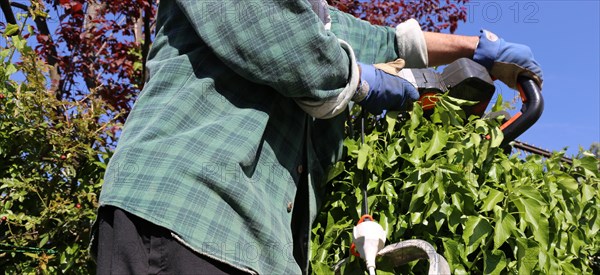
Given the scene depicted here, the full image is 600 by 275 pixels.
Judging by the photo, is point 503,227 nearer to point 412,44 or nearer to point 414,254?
point 414,254

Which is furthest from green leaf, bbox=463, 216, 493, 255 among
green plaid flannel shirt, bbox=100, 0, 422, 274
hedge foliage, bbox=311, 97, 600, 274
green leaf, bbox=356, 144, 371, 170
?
green plaid flannel shirt, bbox=100, 0, 422, 274

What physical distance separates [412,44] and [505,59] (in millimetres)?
262

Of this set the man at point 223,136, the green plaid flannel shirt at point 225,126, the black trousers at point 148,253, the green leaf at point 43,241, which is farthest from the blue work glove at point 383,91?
the green leaf at point 43,241

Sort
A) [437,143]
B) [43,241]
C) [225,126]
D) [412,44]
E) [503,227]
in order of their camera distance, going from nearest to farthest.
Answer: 1. [225,126]
2. [503,227]
3. [437,143]
4. [412,44]
5. [43,241]

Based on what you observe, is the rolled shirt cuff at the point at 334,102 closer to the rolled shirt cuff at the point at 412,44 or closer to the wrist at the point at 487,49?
the rolled shirt cuff at the point at 412,44

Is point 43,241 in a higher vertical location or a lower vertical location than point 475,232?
→ lower

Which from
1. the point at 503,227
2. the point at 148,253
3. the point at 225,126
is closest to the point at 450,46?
the point at 503,227

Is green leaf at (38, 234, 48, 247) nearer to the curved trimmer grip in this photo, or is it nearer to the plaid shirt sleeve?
the plaid shirt sleeve

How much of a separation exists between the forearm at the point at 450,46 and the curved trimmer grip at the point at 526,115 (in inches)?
7.3

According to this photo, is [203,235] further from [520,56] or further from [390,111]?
[520,56]

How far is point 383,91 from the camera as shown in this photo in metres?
1.75

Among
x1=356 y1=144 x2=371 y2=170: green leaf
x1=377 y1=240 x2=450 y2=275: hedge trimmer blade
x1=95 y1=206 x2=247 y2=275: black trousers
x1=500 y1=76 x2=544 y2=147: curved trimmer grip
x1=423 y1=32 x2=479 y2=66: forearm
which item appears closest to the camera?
x1=95 y1=206 x2=247 y2=275: black trousers

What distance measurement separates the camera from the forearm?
2.01 meters

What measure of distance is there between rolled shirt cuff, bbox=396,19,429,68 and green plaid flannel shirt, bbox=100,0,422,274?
0.43m
